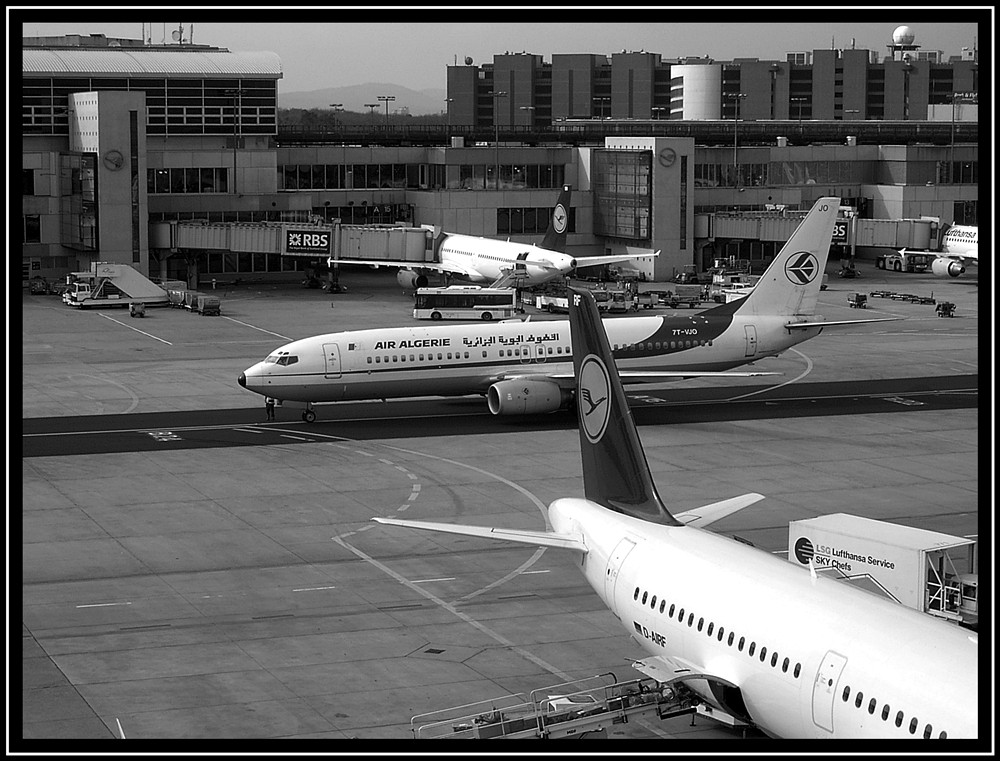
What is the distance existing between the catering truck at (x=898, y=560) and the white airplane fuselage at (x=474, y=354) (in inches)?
1106

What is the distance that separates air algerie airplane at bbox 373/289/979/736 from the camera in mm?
19766

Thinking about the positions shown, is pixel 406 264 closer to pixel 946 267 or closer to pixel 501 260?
pixel 501 260

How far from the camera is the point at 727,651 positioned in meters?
23.3

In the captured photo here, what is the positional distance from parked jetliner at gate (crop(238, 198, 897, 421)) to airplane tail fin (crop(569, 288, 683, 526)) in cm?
2945

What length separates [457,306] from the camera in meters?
96.7

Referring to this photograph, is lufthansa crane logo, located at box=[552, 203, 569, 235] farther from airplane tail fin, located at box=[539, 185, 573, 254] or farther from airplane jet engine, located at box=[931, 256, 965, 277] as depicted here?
airplane jet engine, located at box=[931, 256, 965, 277]

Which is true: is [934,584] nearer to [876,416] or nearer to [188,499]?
[188,499]

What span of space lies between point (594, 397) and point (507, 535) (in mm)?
3645

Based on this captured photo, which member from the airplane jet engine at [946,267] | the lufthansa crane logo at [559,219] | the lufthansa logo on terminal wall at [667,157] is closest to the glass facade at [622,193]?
the lufthansa logo on terminal wall at [667,157]

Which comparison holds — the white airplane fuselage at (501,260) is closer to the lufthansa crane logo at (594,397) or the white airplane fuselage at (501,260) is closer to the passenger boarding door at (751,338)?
the passenger boarding door at (751,338)

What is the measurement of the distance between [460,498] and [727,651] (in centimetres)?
2298

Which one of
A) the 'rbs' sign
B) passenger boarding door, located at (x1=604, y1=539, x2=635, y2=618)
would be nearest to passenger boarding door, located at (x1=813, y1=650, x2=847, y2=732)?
passenger boarding door, located at (x1=604, y1=539, x2=635, y2=618)

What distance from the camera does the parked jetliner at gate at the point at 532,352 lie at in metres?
57.9
